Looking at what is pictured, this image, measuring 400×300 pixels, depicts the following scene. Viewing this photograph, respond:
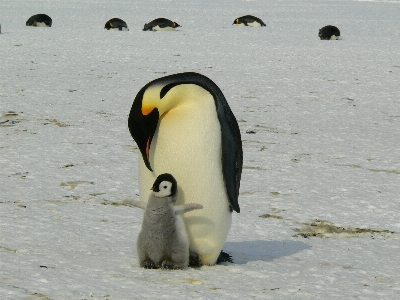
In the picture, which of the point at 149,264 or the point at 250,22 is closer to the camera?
the point at 149,264

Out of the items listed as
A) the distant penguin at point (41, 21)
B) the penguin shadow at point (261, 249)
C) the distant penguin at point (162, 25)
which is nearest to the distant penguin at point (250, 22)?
the distant penguin at point (162, 25)

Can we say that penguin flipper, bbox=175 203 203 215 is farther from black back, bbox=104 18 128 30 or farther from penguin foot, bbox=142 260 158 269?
black back, bbox=104 18 128 30

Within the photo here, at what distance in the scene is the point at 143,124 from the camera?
312 cm

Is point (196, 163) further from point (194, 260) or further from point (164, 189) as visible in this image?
point (194, 260)

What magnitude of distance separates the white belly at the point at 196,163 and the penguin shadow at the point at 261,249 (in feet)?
0.78

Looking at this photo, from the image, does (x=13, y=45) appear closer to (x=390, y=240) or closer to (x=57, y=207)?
(x=57, y=207)

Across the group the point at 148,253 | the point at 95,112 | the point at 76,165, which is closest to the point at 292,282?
the point at 148,253


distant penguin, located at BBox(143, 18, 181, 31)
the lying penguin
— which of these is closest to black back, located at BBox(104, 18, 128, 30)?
A: distant penguin, located at BBox(143, 18, 181, 31)

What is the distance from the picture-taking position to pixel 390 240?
3881mm

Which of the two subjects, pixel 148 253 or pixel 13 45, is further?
pixel 13 45

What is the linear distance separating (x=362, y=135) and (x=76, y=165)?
2.71 metres

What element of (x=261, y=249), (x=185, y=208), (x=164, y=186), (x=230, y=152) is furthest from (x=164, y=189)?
(x=261, y=249)

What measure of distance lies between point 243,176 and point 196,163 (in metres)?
1.94

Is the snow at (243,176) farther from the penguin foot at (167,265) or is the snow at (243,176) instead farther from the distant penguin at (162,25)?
the distant penguin at (162,25)
